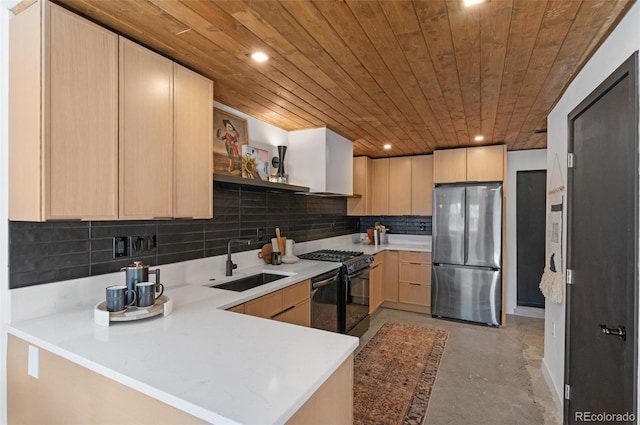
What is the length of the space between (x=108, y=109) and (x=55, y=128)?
26 cm

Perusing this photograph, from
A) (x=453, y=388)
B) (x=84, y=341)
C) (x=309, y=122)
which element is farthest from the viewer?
(x=309, y=122)

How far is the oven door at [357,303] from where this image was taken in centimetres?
329

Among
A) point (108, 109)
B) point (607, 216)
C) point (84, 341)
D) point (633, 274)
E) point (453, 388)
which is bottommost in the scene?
point (453, 388)

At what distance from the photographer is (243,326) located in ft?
4.73

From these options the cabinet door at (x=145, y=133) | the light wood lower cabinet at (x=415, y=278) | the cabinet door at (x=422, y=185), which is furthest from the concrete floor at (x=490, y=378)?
the cabinet door at (x=145, y=133)

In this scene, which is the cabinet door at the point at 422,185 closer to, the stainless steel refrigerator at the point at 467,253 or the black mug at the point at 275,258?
the stainless steel refrigerator at the point at 467,253

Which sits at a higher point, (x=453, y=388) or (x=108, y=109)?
(x=108, y=109)

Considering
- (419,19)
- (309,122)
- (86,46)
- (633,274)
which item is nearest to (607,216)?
(633,274)

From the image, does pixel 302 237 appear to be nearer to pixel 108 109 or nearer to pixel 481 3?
pixel 108 109

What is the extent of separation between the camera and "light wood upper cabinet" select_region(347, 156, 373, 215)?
16.4ft

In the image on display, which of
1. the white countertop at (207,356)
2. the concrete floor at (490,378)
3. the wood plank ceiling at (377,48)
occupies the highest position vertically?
the wood plank ceiling at (377,48)

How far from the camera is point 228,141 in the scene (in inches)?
107

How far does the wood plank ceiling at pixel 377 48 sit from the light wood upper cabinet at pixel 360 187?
6.85 ft

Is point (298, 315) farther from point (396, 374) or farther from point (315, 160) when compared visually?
point (315, 160)
